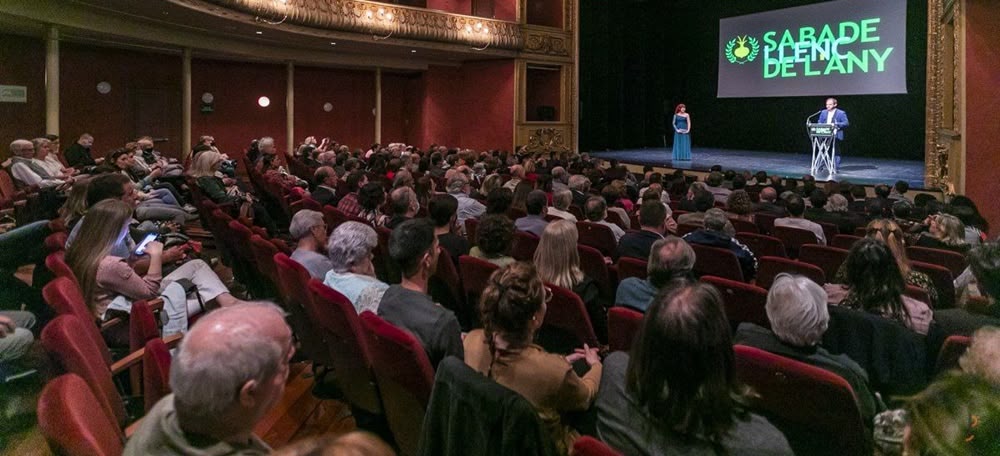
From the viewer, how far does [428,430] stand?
1.84 metres

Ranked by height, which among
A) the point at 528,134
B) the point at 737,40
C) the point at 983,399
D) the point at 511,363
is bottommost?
the point at 511,363

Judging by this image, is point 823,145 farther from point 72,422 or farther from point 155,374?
point 72,422

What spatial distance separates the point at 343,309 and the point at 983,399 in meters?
2.02

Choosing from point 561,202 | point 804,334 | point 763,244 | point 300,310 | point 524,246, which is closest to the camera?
point 804,334

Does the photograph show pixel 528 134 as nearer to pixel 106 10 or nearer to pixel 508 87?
pixel 508 87

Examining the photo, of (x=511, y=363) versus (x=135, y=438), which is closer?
(x=135, y=438)

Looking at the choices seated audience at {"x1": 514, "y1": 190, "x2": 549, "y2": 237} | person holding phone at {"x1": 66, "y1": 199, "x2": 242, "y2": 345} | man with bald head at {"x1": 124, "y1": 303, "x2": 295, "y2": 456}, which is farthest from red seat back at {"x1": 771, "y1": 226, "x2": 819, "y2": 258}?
man with bald head at {"x1": 124, "y1": 303, "x2": 295, "y2": 456}

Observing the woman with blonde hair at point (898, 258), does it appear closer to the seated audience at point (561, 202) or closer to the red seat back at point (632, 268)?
the red seat back at point (632, 268)

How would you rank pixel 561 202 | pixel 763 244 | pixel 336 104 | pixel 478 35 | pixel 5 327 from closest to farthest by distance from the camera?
pixel 5 327
pixel 763 244
pixel 561 202
pixel 478 35
pixel 336 104

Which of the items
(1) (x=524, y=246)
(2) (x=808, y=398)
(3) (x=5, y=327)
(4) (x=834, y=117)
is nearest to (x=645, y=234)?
(1) (x=524, y=246)

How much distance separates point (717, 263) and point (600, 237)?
3.35ft

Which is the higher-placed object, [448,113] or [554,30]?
[554,30]

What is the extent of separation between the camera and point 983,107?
815 centimetres

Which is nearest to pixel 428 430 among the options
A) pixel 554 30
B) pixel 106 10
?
pixel 106 10
